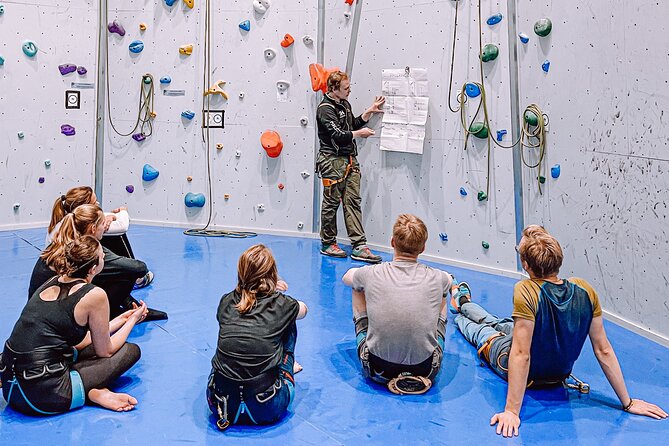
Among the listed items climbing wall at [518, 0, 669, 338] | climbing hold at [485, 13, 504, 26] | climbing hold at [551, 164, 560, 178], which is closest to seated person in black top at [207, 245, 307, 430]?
climbing wall at [518, 0, 669, 338]

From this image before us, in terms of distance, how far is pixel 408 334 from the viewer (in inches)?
109

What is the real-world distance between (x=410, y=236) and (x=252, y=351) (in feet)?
2.71

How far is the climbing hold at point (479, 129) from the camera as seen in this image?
4.92 meters

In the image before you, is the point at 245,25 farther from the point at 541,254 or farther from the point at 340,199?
the point at 541,254

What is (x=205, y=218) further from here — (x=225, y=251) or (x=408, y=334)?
(x=408, y=334)

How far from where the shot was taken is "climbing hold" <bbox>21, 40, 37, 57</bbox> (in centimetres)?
608

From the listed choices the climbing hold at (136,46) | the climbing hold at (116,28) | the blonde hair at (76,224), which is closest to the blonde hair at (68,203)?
the blonde hair at (76,224)

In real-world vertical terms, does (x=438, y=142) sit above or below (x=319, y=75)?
below

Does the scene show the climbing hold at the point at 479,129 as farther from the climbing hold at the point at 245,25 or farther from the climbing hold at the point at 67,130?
the climbing hold at the point at 67,130

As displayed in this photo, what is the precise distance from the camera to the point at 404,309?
2.74 meters

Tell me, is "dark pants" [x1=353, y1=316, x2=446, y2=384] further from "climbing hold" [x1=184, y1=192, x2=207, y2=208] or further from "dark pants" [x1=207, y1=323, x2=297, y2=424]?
"climbing hold" [x1=184, y1=192, x2=207, y2=208]

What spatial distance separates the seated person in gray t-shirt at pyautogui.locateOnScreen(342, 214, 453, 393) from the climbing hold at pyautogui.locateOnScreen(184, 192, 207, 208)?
3.81 meters

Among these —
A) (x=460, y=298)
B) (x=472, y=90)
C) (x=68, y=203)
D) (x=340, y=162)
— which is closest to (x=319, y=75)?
(x=340, y=162)

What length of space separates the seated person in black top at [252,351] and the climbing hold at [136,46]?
14.8ft
